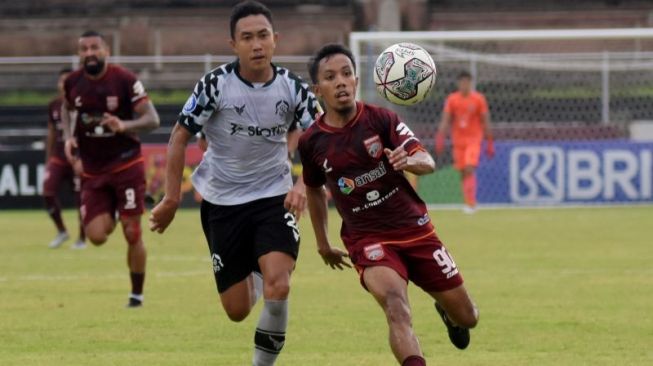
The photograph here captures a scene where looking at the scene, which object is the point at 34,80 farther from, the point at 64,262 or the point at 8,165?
the point at 64,262

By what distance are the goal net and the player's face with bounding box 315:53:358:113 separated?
14674mm

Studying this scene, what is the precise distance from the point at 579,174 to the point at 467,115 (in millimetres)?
2755

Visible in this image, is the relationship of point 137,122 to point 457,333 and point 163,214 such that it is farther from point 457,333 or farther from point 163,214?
point 457,333

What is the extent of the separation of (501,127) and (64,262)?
498 inches

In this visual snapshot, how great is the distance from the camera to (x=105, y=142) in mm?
13344

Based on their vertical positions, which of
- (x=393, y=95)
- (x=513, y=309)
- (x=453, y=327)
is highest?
(x=393, y=95)

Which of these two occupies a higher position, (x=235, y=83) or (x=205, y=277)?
(x=235, y=83)

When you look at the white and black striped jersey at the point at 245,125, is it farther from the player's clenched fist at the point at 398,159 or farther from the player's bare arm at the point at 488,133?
the player's bare arm at the point at 488,133

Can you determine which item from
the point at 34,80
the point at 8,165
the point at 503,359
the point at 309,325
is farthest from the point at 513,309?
the point at 34,80

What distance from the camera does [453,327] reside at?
9539 millimetres

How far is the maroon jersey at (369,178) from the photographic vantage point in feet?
28.3

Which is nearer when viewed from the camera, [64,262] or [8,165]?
[64,262]

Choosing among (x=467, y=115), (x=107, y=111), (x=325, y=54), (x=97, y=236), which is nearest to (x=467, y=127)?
(x=467, y=115)

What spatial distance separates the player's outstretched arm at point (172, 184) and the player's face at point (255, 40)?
1.91ft
